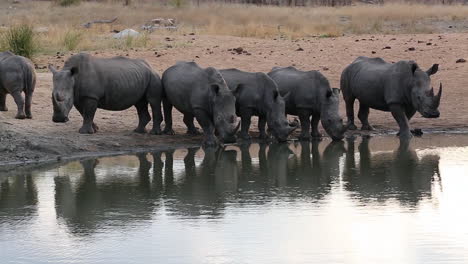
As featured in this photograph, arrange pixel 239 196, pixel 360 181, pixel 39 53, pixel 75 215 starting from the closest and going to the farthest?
pixel 75 215, pixel 239 196, pixel 360 181, pixel 39 53

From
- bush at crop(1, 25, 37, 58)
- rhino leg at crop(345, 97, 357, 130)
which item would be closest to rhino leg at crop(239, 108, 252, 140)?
rhino leg at crop(345, 97, 357, 130)

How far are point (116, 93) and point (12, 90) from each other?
68.5 inches

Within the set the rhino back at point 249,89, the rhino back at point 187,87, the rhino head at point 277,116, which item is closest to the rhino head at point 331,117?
the rhino head at point 277,116

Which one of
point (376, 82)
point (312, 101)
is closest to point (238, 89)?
point (312, 101)

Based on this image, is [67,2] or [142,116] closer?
[142,116]

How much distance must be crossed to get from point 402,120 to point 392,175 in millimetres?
3780

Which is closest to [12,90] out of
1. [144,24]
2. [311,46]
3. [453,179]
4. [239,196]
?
[239,196]

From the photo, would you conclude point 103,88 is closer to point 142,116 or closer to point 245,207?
point 142,116

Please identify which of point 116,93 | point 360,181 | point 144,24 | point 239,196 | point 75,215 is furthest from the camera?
point 144,24

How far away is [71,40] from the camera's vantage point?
26.0m

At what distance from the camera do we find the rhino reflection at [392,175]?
1168cm

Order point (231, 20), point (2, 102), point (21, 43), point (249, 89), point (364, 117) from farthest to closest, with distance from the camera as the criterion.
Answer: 1. point (231, 20)
2. point (21, 43)
3. point (364, 117)
4. point (2, 102)
5. point (249, 89)

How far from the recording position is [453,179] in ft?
41.3

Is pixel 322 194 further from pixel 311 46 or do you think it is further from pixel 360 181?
pixel 311 46
